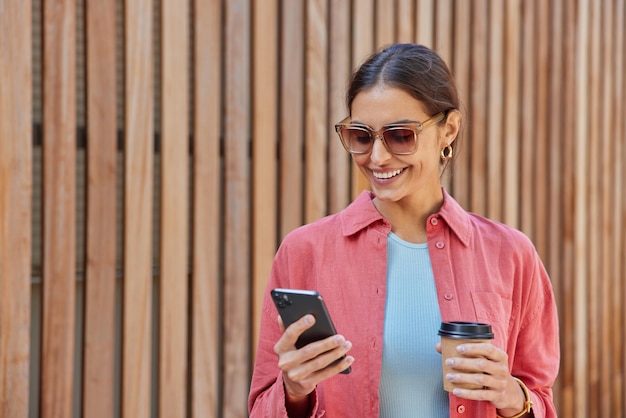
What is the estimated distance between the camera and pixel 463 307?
1.98 metres

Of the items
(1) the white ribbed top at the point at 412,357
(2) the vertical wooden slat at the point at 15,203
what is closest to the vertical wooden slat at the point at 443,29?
(2) the vertical wooden slat at the point at 15,203

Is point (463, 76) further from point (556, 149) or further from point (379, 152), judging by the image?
point (379, 152)

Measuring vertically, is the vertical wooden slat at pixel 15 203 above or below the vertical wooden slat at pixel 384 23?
below

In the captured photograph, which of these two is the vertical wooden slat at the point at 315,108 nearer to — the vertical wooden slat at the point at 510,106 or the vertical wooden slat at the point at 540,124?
the vertical wooden slat at the point at 510,106

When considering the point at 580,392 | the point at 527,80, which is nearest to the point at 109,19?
the point at 527,80

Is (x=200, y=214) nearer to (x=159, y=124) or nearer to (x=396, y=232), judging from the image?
(x=159, y=124)

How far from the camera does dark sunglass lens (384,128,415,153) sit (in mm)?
1920

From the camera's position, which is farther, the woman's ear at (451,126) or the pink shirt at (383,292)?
the woman's ear at (451,126)

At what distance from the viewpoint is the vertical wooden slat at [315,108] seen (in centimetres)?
369

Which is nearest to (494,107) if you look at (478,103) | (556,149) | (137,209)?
(478,103)

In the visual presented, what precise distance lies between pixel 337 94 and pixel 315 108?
0.15 m

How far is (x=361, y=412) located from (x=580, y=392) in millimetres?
3727

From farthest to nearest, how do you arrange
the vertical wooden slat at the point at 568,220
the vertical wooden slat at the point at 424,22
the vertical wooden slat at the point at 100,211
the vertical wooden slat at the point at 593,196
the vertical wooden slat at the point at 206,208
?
the vertical wooden slat at the point at 593,196, the vertical wooden slat at the point at 568,220, the vertical wooden slat at the point at 424,22, the vertical wooden slat at the point at 206,208, the vertical wooden slat at the point at 100,211

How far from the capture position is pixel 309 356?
64.4 inches
